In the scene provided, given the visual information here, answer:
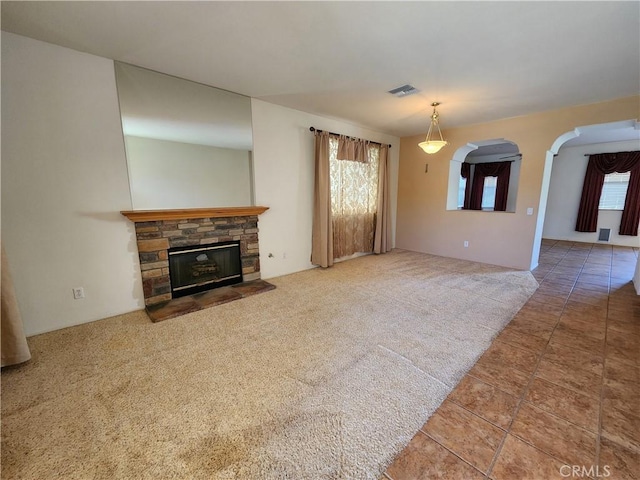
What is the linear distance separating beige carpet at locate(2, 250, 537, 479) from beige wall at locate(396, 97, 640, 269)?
6.35 feet

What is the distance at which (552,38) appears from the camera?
2.08 meters

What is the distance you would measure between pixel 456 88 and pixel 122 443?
13.9 feet

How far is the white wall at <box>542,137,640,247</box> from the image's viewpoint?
632cm

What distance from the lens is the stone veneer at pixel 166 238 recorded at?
9.59 ft

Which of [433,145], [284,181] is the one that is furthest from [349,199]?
[433,145]

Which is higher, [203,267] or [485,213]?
[485,213]

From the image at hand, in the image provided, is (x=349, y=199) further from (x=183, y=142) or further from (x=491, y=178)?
(x=491, y=178)

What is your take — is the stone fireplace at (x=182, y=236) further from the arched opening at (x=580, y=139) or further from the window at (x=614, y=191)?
the window at (x=614, y=191)

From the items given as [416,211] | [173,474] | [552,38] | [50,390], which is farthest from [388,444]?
[416,211]

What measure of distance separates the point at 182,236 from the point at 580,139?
8290 millimetres

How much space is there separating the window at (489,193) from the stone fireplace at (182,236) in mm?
8071

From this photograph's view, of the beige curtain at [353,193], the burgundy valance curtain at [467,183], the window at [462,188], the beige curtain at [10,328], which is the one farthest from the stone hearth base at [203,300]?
the burgundy valance curtain at [467,183]

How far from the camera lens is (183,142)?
124 inches

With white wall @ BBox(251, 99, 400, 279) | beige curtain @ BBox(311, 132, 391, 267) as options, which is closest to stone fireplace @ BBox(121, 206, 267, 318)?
white wall @ BBox(251, 99, 400, 279)
